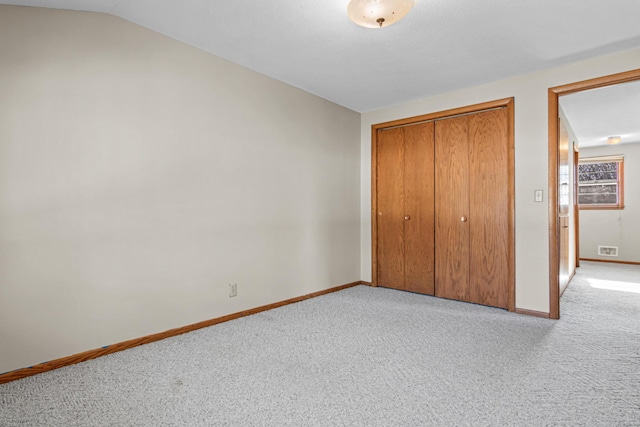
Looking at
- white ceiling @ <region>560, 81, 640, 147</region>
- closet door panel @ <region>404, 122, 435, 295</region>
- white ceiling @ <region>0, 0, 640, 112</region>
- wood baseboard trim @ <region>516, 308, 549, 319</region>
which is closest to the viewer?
white ceiling @ <region>0, 0, 640, 112</region>

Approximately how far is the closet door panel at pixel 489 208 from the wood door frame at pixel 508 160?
46mm

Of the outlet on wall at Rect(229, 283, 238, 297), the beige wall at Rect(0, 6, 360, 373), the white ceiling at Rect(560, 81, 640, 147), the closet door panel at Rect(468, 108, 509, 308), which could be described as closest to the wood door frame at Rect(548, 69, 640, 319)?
the closet door panel at Rect(468, 108, 509, 308)

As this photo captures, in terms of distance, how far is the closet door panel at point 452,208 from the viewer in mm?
3535

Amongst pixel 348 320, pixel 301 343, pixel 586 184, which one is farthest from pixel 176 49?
pixel 586 184

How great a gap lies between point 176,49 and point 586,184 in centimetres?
740

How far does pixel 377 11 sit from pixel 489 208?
2.29 meters

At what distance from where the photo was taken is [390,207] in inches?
162

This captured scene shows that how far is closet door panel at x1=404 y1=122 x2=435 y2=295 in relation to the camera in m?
3.78

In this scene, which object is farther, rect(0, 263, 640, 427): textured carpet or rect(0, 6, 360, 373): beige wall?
rect(0, 6, 360, 373): beige wall

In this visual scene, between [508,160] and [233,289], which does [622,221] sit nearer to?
[508,160]

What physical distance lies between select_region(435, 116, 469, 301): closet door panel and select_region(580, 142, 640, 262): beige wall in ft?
14.9

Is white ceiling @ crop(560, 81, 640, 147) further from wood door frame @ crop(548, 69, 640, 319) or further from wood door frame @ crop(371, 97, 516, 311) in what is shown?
wood door frame @ crop(371, 97, 516, 311)

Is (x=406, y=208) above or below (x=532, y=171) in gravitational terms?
below

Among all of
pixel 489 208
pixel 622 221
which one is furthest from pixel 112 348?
pixel 622 221
